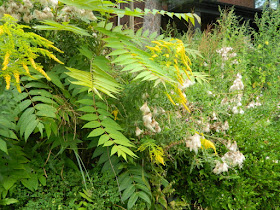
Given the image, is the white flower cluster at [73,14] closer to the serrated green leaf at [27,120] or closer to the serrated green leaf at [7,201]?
the serrated green leaf at [27,120]

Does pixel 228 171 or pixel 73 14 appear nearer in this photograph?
A: pixel 73 14

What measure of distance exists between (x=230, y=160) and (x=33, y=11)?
2245 mm

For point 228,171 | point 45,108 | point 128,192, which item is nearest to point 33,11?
point 45,108

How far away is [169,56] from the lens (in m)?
2.38

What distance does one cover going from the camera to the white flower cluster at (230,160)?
9.84ft

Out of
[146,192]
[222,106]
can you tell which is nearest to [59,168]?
[146,192]

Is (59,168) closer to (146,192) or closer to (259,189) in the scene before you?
(146,192)

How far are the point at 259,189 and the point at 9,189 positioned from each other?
2.52 metres

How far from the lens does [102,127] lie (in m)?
2.34

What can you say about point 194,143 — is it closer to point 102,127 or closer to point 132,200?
point 132,200

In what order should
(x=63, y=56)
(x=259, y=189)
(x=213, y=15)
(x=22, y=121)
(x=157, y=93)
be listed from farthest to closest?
(x=213, y=15) < (x=259, y=189) < (x=63, y=56) < (x=157, y=93) < (x=22, y=121)

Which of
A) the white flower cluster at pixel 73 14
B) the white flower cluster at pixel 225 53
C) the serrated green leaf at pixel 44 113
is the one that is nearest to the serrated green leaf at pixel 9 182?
the serrated green leaf at pixel 44 113

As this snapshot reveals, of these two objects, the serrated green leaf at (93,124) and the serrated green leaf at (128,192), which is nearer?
the serrated green leaf at (93,124)

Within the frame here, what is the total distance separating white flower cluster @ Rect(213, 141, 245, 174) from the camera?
2998mm
